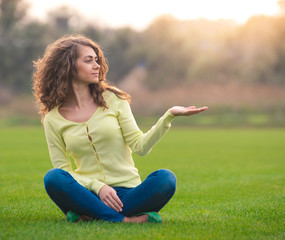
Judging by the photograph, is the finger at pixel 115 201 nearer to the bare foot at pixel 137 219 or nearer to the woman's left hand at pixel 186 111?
the bare foot at pixel 137 219

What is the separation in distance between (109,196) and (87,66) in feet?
3.88

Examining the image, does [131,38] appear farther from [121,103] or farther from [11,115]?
[121,103]

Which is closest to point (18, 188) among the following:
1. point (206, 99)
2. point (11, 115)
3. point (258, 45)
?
point (11, 115)

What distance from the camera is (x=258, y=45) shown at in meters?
46.4

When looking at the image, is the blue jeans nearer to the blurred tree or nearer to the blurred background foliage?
the blurred background foliage

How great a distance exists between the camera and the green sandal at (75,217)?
14.3ft

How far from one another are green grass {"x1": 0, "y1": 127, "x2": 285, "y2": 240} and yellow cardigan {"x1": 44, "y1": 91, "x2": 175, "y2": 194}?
41 centimetres

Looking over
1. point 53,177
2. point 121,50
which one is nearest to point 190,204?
point 53,177

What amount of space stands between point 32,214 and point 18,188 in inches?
108

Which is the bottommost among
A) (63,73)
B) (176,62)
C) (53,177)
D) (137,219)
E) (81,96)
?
(176,62)

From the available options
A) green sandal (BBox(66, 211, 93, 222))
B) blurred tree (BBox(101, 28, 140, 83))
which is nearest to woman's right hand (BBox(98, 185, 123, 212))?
green sandal (BBox(66, 211, 93, 222))

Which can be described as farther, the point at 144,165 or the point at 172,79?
the point at 172,79

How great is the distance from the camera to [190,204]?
603 cm

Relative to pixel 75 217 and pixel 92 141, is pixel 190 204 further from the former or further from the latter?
pixel 92 141
